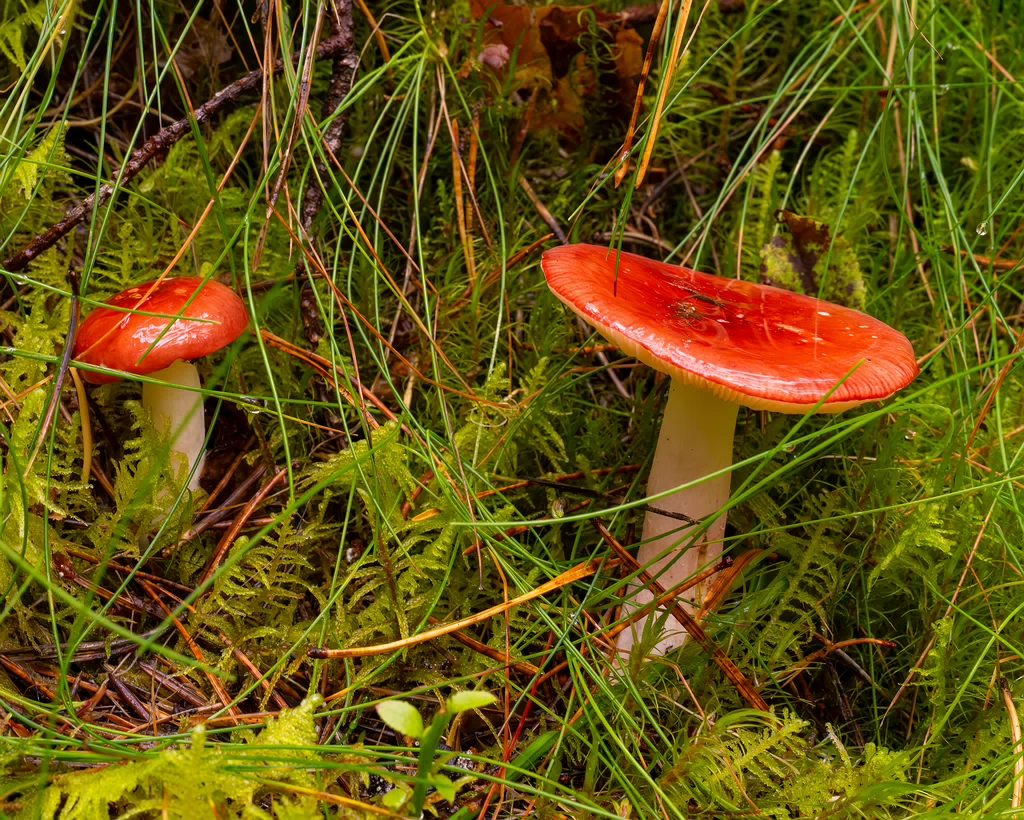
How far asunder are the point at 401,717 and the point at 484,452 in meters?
1.02

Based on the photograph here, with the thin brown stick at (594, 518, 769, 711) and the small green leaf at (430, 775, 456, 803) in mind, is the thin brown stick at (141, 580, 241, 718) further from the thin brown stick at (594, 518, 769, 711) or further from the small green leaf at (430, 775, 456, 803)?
the thin brown stick at (594, 518, 769, 711)

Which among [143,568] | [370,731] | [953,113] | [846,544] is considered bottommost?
[370,731]

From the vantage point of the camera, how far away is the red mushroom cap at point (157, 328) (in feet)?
5.54

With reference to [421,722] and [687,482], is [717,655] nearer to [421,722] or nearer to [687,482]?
[687,482]

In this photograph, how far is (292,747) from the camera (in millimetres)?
1225

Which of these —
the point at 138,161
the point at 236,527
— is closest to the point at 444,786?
the point at 236,527

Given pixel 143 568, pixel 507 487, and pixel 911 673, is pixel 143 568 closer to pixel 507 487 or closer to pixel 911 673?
pixel 507 487

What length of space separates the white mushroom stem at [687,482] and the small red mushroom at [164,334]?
104 centimetres

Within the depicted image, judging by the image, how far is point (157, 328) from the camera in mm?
1710

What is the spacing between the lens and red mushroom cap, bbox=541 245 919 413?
1.48m

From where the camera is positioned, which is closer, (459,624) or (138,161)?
(459,624)

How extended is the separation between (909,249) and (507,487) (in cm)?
150

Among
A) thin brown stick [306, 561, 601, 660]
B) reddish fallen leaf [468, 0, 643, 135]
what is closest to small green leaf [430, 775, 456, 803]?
thin brown stick [306, 561, 601, 660]

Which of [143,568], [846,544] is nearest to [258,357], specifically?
[143,568]
